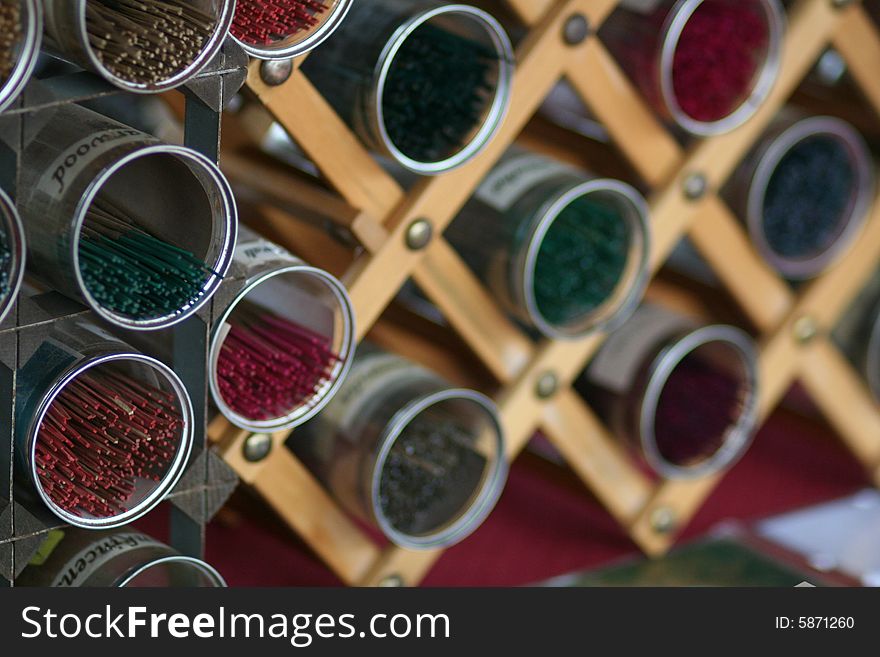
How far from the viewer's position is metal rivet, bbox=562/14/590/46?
1.02 metres

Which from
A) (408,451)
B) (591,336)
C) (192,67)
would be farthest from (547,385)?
(192,67)

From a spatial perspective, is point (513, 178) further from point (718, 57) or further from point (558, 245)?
point (718, 57)

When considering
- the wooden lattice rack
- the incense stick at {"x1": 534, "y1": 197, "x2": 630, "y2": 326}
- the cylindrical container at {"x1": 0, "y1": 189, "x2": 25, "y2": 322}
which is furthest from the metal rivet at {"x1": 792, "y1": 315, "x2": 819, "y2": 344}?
the cylindrical container at {"x1": 0, "y1": 189, "x2": 25, "y2": 322}

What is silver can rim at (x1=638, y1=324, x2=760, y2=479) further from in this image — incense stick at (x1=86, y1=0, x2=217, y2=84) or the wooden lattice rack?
incense stick at (x1=86, y1=0, x2=217, y2=84)

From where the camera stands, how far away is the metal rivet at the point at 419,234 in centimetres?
99

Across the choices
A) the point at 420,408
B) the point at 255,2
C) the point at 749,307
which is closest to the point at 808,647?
the point at 420,408

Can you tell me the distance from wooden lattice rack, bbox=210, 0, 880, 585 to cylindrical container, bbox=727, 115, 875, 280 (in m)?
0.02

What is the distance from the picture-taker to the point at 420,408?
0.99 metres

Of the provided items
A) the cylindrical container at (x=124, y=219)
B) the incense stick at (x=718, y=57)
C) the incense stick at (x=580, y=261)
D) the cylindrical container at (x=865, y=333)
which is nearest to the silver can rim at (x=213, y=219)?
the cylindrical container at (x=124, y=219)

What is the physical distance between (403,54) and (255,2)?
0.16 m

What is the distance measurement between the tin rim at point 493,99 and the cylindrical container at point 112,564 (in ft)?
1.04

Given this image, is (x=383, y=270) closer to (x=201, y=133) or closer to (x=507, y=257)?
(x=507, y=257)

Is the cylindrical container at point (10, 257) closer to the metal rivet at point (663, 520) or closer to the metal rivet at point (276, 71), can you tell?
the metal rivet at point (276, 71)

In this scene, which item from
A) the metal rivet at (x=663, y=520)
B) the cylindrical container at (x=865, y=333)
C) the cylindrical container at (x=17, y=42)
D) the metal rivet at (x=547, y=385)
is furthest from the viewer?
the cylindrical container at (x=865, y=333)
